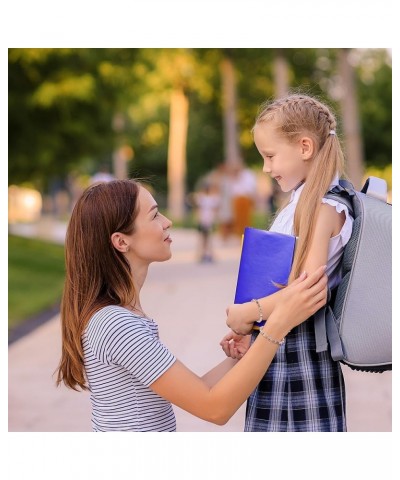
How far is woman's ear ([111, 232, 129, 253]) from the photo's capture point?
2414mm

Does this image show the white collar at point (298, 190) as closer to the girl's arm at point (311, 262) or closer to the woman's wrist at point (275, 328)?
the girl's arm at point (311, 262)

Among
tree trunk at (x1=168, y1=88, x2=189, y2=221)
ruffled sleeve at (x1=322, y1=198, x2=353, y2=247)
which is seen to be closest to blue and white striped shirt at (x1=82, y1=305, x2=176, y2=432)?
ruffled sleeve at (x1=322, y1=198, x2=353, y2=247)

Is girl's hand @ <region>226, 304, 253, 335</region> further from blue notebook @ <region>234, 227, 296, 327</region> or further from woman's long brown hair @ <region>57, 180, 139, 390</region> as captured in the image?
woman's long brown hair @ <region>57, 180, 139, 390</region>

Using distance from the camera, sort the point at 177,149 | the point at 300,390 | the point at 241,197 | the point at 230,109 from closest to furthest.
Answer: the point at 300,390
the point at 241,197
the point at 230,109
the point at 177,149

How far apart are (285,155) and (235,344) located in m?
0.59

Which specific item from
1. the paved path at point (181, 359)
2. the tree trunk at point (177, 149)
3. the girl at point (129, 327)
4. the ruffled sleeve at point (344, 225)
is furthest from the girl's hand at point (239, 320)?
the tree trunk at point (177, 149)

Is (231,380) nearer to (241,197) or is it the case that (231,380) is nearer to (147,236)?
(147,236)

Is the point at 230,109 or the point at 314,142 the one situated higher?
the point at 230,109

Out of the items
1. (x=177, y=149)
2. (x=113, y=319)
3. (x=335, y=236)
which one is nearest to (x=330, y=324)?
(x=335, y=236)

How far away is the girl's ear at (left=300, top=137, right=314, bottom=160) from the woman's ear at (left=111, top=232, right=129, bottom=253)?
24.0 inches

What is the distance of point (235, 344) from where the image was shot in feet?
8.66
